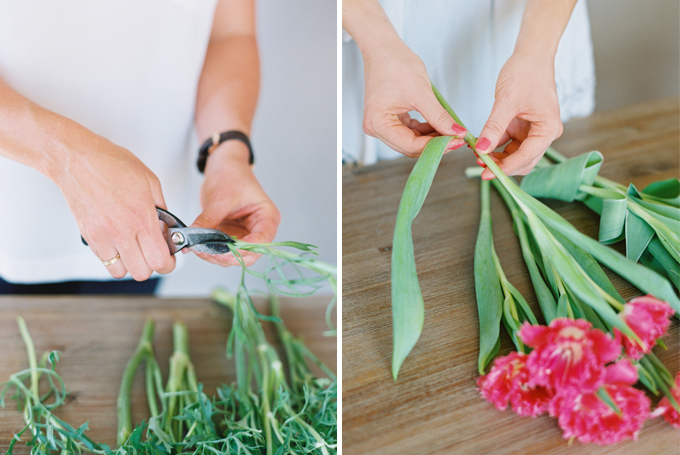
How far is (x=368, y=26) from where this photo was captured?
2.24 feet

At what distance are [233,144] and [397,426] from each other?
494mm

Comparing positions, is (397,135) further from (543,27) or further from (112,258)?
(112,258)

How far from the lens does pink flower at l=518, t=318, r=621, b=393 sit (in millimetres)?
390

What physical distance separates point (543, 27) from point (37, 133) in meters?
0.64

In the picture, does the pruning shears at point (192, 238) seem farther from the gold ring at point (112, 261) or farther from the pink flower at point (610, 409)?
the pink flower at point (610, 409)

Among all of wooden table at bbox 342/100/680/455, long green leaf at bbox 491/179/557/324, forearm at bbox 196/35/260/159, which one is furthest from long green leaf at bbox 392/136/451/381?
forearm at bbox 196/35/260/159

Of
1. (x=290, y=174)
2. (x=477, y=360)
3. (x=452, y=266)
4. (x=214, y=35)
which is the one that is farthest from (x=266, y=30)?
(x=477, y=360)

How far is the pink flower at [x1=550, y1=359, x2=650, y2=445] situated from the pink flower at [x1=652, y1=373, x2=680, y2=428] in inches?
1.9

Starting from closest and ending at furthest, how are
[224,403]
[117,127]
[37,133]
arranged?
1. [37,133]
2. [224,403]
3. [117,127]

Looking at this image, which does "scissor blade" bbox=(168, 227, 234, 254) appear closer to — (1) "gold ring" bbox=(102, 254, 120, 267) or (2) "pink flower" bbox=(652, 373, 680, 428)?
(1) "gold ring" bbox=(102, 254, 120, 267)

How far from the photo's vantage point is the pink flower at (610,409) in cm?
40

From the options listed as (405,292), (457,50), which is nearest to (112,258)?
(405,292)

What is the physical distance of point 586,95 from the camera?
106cm

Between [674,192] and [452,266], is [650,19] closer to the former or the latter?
[674,192]
